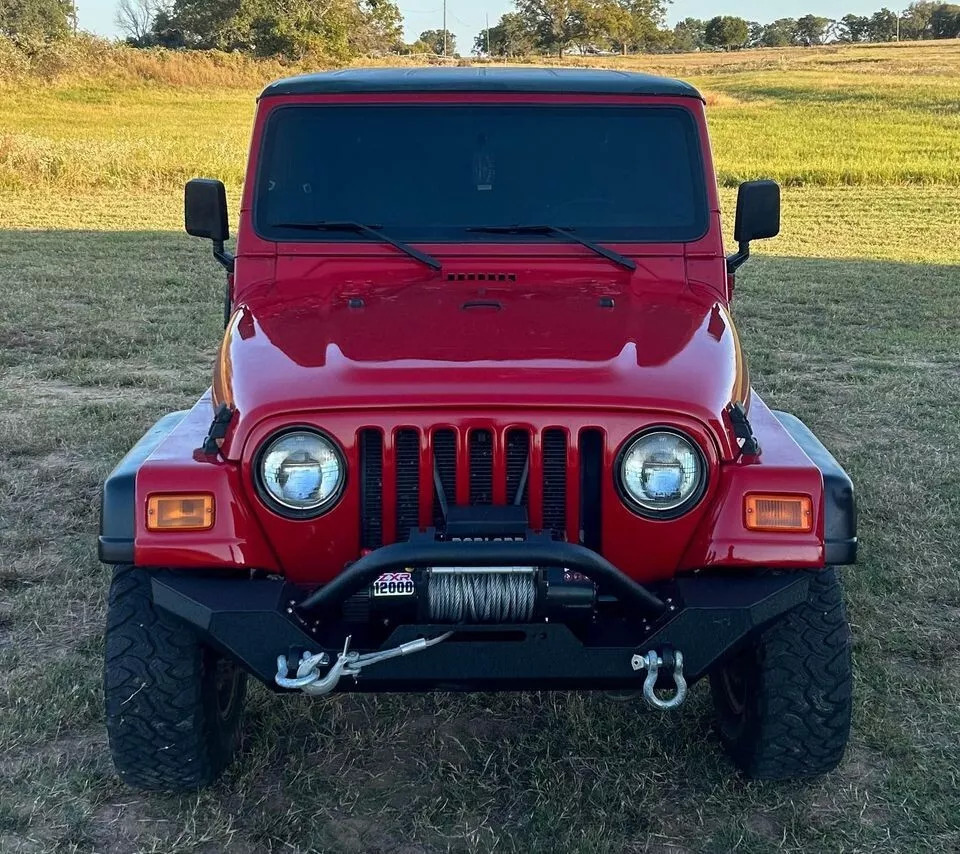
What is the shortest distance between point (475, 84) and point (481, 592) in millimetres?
1860

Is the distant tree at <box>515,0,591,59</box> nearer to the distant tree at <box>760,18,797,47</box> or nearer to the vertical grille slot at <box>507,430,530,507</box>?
the distant tree at <box>760,18,797,47</box>

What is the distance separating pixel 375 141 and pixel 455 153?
256 mm

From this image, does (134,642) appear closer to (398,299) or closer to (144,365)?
(398,299)

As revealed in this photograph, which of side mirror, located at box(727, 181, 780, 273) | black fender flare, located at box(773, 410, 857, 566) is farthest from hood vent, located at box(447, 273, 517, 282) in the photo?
black fender flare, located at box(773, 410, 857, 566)

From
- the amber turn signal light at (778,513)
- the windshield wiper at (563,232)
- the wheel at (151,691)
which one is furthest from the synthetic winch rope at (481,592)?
the windshield wiper at (563,232)

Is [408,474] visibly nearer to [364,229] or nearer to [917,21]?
[364,229]

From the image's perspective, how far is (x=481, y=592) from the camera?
2494 millimetres

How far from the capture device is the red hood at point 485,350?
264cm

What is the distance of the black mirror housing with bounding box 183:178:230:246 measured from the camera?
392 cm

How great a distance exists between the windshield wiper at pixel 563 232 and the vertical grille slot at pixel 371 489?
1142 mm

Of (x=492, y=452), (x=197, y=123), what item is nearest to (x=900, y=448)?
(x=492, y=452)

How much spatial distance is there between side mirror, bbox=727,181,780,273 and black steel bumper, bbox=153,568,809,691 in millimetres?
1541

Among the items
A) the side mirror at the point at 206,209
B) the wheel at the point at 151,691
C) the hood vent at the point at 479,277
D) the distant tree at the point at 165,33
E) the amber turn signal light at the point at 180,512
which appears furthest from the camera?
the distant tree at the point at 165,33

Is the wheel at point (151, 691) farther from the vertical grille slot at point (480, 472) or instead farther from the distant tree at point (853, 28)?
the distant tree at point (853, 28)
